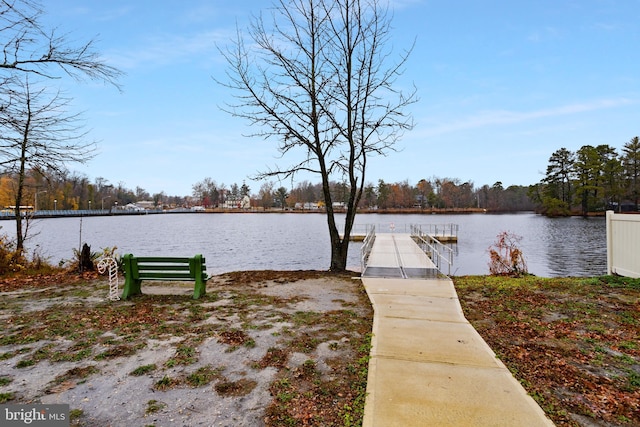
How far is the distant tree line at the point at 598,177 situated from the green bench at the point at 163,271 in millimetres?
63561

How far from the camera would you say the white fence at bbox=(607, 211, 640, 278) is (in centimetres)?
796

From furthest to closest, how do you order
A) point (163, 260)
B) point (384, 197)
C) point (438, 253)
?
point (384, 197) → point (438, 253) → point (163, 260)

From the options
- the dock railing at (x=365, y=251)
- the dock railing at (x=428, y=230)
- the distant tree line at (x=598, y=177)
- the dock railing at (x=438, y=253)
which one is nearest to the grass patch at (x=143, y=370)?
the dock railing at (x=365, y=251)

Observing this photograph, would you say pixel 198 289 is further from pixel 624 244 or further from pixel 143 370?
pixel 624 244

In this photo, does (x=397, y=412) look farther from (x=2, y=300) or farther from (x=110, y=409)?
(x=2, y=300)

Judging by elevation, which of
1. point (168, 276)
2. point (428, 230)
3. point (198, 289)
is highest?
point (168, 276)

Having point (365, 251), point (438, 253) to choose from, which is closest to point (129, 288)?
point (365, 251)

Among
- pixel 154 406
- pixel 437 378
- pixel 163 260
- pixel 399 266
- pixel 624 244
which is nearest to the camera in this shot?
pixel 154 406

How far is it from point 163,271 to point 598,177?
2790 inches

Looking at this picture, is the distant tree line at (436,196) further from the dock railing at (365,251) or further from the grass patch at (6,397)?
the grass patch at (6,397)

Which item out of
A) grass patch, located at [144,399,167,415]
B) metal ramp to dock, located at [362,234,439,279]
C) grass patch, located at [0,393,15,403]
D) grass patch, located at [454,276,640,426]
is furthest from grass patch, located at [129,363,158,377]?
metal ramp to dock, located at [362,234,439,279]

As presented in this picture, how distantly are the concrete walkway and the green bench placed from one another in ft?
11.4

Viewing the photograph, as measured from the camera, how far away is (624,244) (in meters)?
8.38

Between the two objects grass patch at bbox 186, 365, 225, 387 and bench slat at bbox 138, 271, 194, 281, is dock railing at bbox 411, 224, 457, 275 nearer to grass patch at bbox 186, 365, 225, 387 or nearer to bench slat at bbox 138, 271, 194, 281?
bench slat at bbox 138, 271, 194, 281
